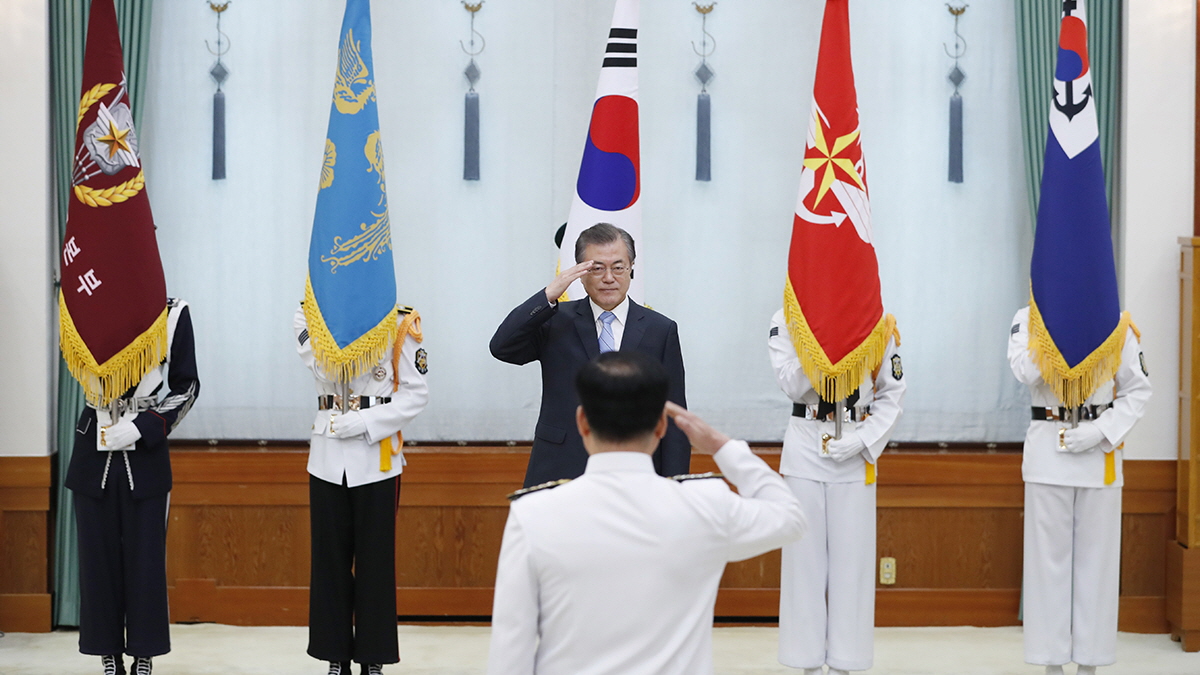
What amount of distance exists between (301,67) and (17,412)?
1.79 meters

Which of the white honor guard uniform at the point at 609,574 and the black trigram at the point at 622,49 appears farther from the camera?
the black trigram at the point at 622,49

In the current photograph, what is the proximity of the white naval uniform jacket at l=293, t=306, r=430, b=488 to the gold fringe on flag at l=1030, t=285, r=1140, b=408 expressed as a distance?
6.76 feet

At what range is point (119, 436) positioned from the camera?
351 cm

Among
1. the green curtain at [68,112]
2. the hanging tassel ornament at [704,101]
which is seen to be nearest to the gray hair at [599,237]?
the hanging tassel ornament at [704,101]

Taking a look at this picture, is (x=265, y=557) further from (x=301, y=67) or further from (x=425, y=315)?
(x=301, y=67)

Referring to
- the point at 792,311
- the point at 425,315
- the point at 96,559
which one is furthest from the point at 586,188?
the point at 96,559

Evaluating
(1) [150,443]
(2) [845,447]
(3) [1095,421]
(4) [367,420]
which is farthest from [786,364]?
(1) [150,443]

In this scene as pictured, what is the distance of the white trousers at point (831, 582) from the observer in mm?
3715

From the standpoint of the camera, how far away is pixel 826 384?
3.72 metres

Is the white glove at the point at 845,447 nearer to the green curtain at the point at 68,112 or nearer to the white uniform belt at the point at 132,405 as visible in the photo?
the white uniform belt at the point at 132,405

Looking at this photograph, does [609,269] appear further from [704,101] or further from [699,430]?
[704,101]

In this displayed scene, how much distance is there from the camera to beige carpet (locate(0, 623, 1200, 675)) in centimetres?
412

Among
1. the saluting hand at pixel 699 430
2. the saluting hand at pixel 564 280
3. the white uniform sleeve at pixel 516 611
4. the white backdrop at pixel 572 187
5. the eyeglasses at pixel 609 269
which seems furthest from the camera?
the white backdrop at pixel 572 187

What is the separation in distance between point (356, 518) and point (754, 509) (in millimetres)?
2326
